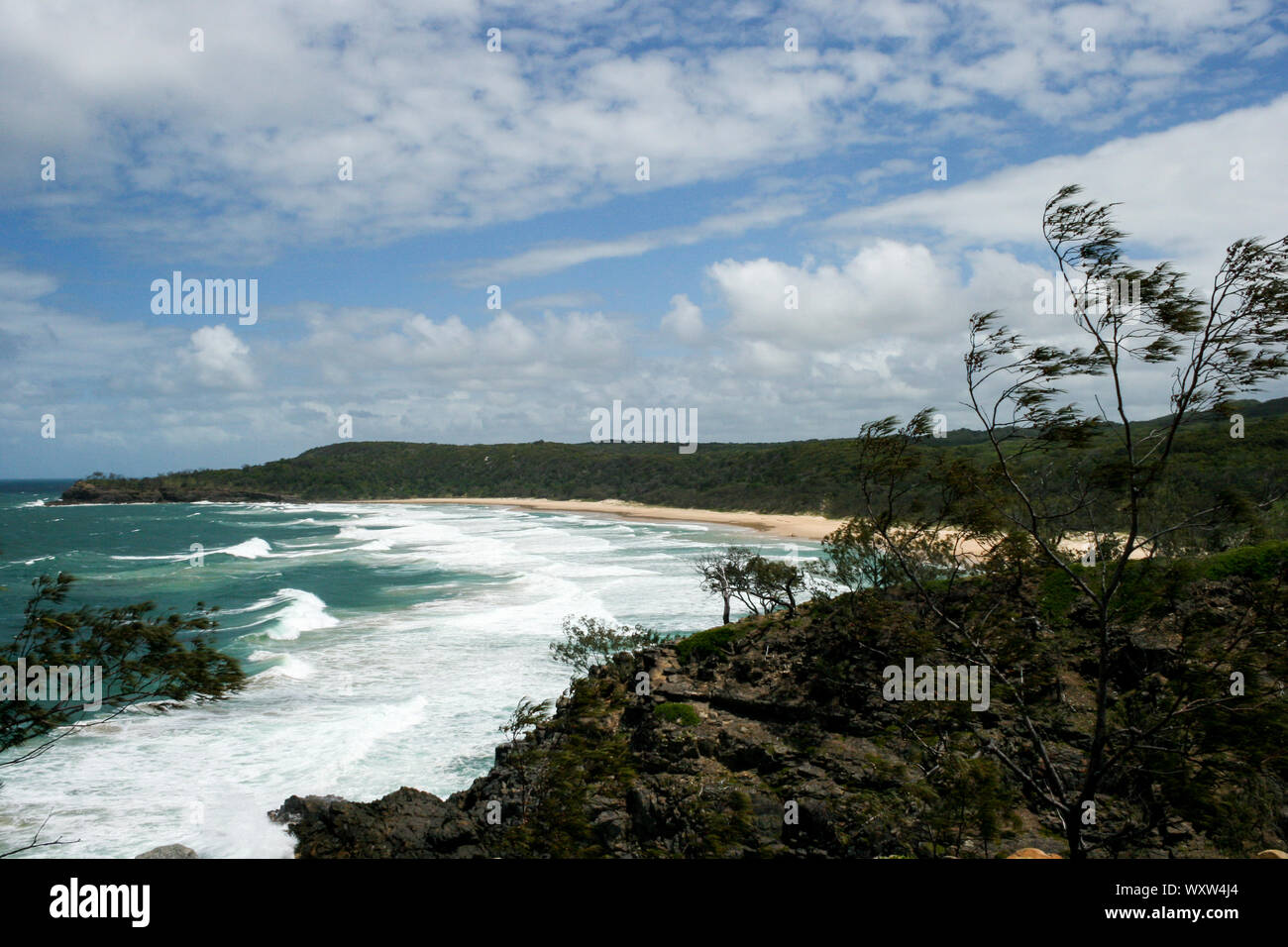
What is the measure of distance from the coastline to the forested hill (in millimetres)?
2218

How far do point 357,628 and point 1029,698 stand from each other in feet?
83.6

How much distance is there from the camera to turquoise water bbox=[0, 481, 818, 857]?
1548cm

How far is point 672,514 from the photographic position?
287ft

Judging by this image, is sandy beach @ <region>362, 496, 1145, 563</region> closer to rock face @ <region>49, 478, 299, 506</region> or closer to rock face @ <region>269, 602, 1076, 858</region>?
rock face @ <region>49, 478, 299, 506</region>

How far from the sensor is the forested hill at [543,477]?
87.6m

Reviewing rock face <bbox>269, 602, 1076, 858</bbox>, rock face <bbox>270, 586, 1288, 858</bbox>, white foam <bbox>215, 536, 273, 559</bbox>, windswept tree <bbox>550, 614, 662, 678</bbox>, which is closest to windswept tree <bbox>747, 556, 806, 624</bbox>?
windswept tree <bbox>550, 614, 662, 678</bbox>

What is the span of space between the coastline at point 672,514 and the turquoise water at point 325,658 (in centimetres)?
538

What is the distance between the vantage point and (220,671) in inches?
359

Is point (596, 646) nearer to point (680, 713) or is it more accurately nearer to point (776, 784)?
point (680, 713)

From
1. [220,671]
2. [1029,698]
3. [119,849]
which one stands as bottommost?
[119,849]

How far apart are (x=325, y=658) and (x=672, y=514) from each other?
62857mm

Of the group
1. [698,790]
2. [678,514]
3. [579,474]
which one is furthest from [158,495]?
[698,790]
